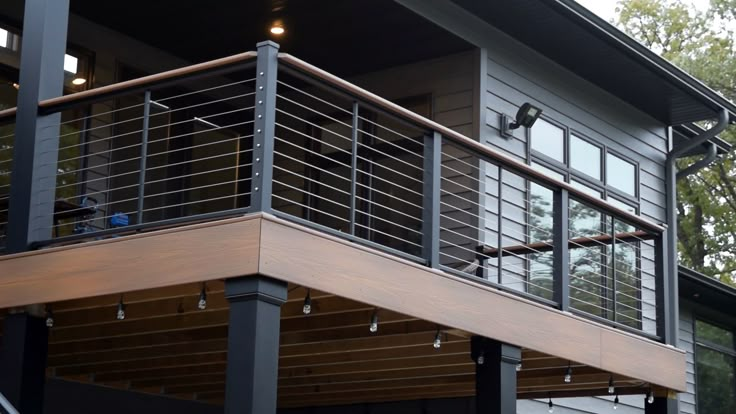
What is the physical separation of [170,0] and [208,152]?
218cm

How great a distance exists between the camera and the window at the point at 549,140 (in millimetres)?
12250

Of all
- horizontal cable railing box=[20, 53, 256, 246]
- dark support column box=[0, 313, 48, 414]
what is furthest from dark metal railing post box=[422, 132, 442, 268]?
dark support column box=[0, 313, 48, 414]

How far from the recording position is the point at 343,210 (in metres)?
12.0

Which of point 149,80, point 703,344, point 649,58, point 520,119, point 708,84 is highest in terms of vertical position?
point 708,84

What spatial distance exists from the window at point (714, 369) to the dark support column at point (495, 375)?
8.89m

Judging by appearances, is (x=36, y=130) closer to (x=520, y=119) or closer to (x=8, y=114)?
(x=8, y=114)

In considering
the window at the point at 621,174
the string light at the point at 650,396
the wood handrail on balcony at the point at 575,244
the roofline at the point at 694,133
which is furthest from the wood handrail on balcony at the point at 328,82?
the roofline at the point at 694,133

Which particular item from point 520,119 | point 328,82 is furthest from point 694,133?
point 328,82

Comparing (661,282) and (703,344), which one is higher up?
(703,344)

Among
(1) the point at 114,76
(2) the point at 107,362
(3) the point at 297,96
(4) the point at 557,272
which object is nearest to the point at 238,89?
(3) the point at 297,96

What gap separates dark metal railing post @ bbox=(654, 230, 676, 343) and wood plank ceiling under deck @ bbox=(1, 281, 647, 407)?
529 millimetres

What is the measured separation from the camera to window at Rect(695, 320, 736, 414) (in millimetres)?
16922

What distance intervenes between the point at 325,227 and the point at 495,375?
213cm

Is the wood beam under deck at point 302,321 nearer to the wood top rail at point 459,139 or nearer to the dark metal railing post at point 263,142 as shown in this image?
the dark metal railing post at point 263,142
